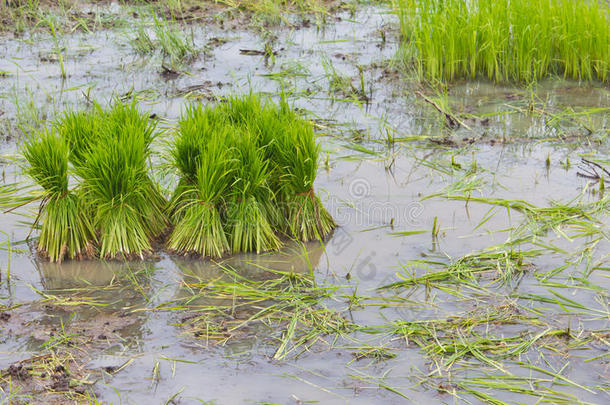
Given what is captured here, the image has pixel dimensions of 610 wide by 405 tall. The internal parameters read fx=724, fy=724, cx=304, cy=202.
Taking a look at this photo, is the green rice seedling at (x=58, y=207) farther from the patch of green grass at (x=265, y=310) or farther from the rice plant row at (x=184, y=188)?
the patch of green grass at (x=265, y=310)

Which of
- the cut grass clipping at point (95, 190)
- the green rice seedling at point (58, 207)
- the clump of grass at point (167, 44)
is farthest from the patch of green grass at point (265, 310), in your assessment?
the clump of grass at point (167, 44)

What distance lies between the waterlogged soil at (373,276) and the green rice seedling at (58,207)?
14 centimetres

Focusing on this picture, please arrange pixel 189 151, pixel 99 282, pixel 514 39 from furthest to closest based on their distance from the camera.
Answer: pixel 514 39 < pixel 189 151 < pixel 99 282

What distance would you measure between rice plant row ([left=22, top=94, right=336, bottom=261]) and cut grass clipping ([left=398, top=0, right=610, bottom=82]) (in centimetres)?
275

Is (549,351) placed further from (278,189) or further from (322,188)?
(322,188)

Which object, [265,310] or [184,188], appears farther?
[184,188]

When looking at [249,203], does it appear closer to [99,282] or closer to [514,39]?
[99,282]

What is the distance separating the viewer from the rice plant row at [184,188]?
3.89m

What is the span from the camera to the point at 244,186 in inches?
157

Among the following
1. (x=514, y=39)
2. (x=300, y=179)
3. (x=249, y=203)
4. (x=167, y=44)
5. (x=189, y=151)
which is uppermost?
(x=167, y=44)

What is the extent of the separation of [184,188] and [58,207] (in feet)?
2.27

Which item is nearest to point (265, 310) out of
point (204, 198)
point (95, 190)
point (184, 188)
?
point (204, 198)

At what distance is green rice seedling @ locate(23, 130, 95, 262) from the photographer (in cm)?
388

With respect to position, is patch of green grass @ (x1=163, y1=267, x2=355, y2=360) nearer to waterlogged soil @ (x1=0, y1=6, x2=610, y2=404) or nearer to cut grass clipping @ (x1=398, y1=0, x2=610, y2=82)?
waterlogged soil @ (x1=0, y1=6, x2=610, y2=404)
